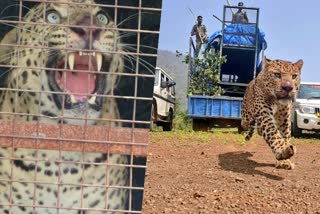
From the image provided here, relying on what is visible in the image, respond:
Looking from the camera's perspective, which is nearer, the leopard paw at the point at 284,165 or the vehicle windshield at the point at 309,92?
the leopard paw at the point at 284,165

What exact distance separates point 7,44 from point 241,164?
498 cm

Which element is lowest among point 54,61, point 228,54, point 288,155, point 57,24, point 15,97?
point 288,155

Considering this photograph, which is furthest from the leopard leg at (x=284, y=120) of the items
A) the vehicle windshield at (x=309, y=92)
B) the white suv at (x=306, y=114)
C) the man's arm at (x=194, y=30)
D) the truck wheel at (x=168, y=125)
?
the truck wheel at (x=168, y=125)

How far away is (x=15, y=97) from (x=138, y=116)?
1.56ft

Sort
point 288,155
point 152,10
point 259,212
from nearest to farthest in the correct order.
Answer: point 152,10, point 259,212, point 288,155

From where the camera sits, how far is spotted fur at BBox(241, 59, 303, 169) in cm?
625

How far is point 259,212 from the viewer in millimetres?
Answer: 4238

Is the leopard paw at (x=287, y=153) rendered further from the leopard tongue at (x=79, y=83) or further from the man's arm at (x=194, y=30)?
the man's arm at (x=194, y=30)

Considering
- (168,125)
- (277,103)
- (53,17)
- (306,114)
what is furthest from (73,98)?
(168,125)

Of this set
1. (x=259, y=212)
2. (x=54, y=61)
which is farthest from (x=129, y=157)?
(x=259, y=212)

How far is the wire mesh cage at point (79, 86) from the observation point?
2023 millimetres

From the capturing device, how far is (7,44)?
79.7 inches

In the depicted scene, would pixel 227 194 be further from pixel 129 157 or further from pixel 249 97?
pixel 249 97

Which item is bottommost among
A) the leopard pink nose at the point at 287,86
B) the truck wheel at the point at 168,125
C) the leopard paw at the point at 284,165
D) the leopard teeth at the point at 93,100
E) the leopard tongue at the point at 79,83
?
the leopard paw at the point at 284,165
